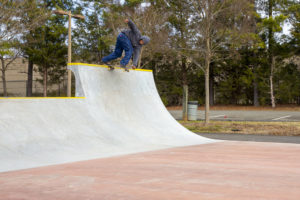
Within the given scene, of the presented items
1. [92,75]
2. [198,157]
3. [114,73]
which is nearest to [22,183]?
[198,157]

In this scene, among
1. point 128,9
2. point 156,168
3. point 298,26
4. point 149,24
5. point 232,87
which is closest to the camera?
point 156,168

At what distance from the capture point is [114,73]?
9.52 meters

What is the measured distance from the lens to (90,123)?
771cm

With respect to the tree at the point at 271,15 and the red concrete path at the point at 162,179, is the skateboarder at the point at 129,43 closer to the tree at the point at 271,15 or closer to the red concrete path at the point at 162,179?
the red concrete path at the point at 162,179

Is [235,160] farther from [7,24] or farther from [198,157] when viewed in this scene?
[7,24]

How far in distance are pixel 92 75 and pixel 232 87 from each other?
26901 mm

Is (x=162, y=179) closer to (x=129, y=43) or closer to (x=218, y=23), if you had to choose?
(x=129, y=43)

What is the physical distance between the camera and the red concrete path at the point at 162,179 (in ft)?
11.3

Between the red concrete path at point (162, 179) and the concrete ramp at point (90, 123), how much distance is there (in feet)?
3.07

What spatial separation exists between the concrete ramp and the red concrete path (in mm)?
Answer: 937

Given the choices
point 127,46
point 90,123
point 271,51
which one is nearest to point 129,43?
point 127,46

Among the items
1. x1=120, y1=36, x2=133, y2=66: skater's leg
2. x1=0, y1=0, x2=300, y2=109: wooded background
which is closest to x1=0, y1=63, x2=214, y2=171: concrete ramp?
x1=120, y1=36, x2=133, y2=66: skater's leg

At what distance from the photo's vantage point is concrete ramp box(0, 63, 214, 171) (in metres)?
6.04

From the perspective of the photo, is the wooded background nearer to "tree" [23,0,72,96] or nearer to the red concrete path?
"tree" [23,0,72,96]
